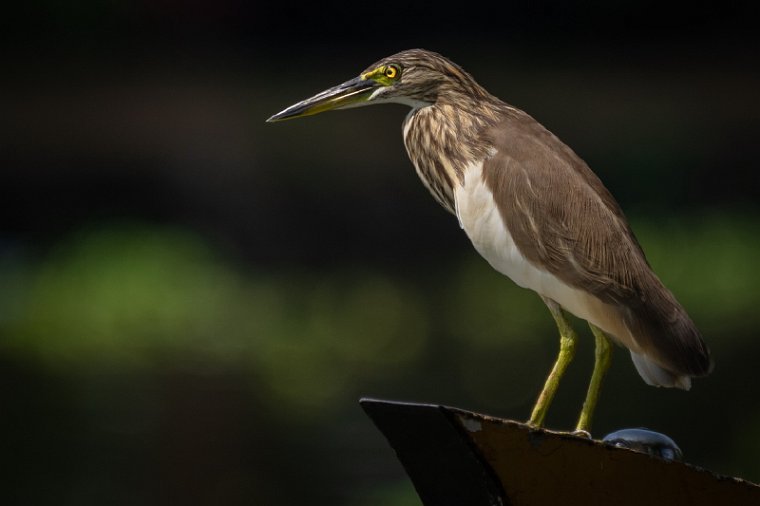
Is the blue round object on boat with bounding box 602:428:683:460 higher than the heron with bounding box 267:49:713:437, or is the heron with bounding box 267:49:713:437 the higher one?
the heron with bounding box 267:49:713:437

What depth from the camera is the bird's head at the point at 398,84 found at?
7.42ft

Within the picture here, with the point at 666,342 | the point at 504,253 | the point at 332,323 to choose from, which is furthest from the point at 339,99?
the point at 332,323

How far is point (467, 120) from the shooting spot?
2.21m

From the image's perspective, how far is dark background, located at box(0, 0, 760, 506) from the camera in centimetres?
466

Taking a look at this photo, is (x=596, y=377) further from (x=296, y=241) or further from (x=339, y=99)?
(x=296, y=241)

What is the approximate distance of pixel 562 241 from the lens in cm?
204

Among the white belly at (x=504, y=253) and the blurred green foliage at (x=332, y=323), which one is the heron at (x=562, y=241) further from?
the blurred green foliage at (x=332, y=323)

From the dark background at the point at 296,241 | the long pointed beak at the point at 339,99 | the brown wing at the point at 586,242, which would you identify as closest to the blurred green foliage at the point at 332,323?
the dark background at the point at 296,241

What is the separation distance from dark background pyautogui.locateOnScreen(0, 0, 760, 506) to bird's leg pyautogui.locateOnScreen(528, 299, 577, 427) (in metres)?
2.24

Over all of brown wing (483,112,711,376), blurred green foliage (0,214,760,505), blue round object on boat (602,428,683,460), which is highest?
brown wing (483,112,711,376)

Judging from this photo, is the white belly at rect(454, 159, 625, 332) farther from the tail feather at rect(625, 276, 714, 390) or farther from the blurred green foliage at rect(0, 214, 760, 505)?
the blurred green foliage at rect(0, 214, 760, 505)

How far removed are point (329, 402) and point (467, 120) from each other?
110 inches

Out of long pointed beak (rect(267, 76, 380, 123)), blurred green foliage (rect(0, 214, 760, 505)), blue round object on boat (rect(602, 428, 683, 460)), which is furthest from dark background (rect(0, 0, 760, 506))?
blue round object on boat (rect(602, 428, 683, 460))

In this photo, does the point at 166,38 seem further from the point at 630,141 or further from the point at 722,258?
the point at 722,258
